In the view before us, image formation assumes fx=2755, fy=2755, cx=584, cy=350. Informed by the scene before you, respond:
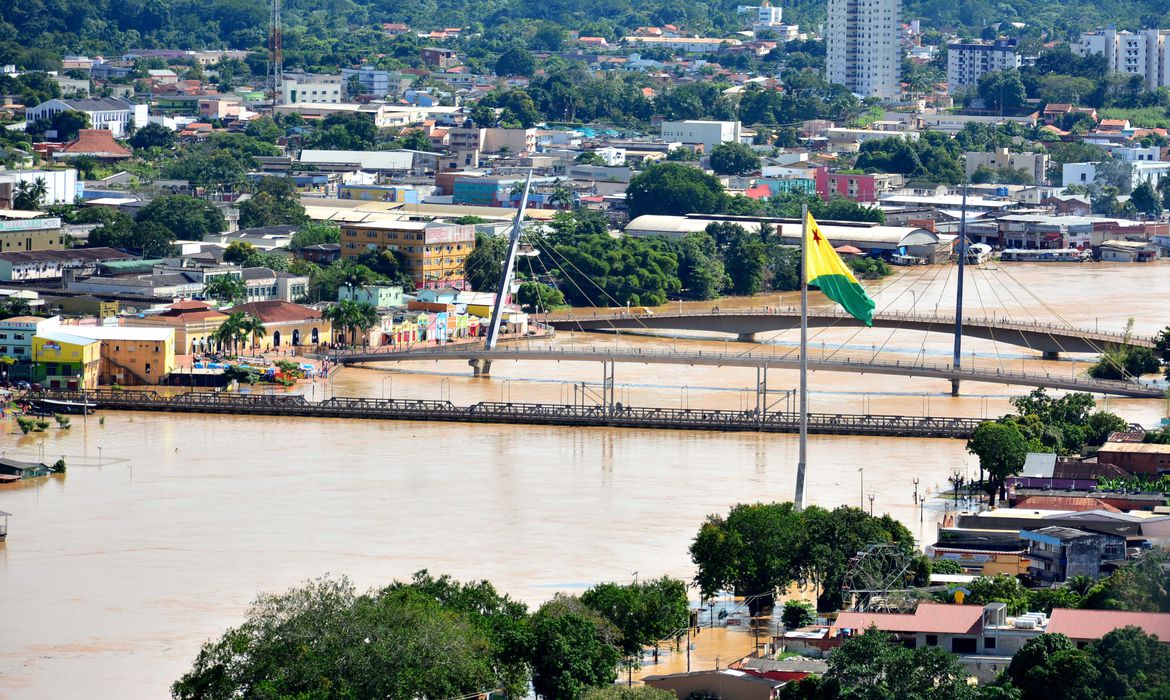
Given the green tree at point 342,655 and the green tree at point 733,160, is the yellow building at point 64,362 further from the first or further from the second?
the green tree at point 733,160

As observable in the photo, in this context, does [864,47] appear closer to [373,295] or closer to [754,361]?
[373,295]

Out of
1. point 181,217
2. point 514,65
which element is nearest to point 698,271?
point 181,217

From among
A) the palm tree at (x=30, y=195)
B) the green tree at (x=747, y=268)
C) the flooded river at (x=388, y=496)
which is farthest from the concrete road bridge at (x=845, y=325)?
the palm tree at (x=30, y=195)

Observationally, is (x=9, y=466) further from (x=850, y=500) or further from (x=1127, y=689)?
(x=1127, y=689)

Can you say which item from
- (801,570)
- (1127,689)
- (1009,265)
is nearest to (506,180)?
(1009,265)

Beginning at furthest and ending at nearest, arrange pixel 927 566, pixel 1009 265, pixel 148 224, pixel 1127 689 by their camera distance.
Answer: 1. pixel 1009 265
2. pixel 148 224
3. pixel 927 566
4. pixel 1127 689

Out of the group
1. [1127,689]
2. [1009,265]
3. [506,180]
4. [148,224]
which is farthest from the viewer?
[506,180]

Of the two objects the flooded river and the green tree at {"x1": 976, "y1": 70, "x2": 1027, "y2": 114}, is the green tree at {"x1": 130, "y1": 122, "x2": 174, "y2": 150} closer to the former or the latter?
the green tree at {"x1": 976, "y1": 70, "x2": 1027, "y2": 114}
